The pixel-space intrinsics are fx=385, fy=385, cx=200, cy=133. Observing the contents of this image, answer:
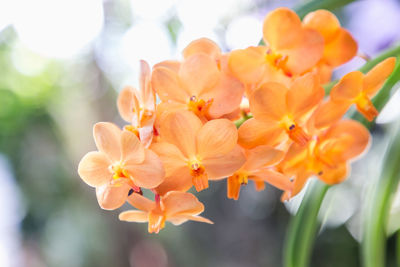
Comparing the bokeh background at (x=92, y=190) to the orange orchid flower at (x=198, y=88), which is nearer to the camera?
the orange orchid flower at (x=198, y=88)

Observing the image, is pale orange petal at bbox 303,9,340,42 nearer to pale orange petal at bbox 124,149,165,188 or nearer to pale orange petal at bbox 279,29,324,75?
pale orange petal at bbox 279,29,324,75

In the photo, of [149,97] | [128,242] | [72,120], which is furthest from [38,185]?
[149,97]

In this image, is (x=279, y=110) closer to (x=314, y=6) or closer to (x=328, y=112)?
(x=328, y=112)

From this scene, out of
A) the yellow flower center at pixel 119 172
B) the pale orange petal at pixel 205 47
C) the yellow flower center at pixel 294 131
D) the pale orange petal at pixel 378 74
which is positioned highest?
the pale orange petal at pixel 205 47

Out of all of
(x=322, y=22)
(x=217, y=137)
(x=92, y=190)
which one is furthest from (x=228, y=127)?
(x=92, y=190)

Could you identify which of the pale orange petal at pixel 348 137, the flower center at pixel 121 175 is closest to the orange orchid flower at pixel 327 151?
the pale orange petal at pixel 348 137

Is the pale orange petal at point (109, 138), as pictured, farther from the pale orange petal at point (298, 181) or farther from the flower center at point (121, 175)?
the pale orange petal at point (298, 181)

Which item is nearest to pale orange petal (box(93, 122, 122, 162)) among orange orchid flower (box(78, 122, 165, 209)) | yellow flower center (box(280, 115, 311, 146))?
orange orchid flower (box(78, 122, 165, 209))

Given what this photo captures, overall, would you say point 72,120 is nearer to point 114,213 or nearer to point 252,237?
point 114,213
